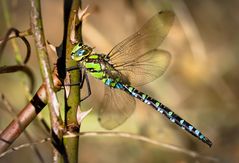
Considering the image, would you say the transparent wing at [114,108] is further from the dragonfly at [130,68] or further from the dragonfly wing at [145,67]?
the dragonfly wing at [145,67]

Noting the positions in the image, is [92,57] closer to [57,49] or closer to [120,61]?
[120,61]

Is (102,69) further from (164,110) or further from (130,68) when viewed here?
(164,110)

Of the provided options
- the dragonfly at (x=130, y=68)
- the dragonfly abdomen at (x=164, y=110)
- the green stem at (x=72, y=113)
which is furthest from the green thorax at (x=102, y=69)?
the green stem at (x=72, y=113)

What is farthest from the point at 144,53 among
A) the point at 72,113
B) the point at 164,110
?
the point at 72,113

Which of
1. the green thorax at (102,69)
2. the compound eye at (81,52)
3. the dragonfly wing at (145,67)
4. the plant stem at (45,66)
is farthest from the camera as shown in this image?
the dragonfly wing at (145,67)

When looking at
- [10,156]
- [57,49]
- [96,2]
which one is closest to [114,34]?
[96,2]

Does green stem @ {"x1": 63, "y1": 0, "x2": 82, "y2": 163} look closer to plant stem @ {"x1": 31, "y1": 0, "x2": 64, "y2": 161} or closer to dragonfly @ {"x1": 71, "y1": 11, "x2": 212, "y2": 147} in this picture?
plant stem @ {"x1": 31, "y1": 0, "x2": 64, "y2": 161}

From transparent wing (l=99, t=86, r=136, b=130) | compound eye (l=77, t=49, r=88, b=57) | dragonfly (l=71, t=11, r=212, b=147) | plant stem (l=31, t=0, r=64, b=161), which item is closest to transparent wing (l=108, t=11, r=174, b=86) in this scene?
dragonfly (l=71, t=11, r=212, b=147)
